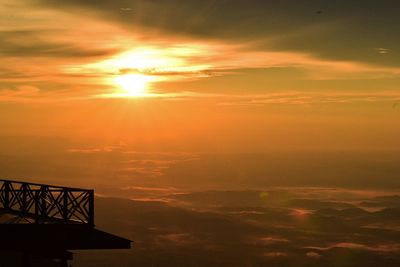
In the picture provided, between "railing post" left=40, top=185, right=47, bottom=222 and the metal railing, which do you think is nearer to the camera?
the metal railing

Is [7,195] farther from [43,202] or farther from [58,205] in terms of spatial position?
[58,205]

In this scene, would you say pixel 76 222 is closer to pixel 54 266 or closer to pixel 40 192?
pixel 40 192

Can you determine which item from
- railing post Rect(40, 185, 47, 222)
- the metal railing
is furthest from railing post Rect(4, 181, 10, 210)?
railing post Rect(40, 185, 47, 222)

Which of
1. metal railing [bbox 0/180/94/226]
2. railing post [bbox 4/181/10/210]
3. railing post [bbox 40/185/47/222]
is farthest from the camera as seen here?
railing post [bbox 4/181/10/210]

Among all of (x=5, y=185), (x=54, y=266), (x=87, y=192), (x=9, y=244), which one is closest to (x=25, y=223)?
(x=9, y=244)

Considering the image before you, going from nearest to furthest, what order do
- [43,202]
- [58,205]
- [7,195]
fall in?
[43,202]
[58,205]
[7,195]

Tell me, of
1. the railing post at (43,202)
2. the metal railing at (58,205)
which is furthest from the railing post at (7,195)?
the railing post at (43,202)

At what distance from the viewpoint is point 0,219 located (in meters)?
22.3

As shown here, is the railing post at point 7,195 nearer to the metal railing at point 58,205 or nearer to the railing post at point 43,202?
the metal railing at point 58,205

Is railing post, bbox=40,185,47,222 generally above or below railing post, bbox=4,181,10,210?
below

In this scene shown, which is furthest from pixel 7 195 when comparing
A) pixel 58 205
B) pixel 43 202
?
pixel 58 205

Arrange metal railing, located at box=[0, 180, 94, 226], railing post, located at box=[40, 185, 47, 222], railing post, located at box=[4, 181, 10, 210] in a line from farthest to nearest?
railing post, located at box=[4, 181, 10, 210], railing post, located at box=[40, 185, 47, 222], metal railing, located at box=[0, 180, 94, 226]

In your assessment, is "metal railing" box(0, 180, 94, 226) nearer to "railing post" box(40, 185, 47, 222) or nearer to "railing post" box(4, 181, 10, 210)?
"railing post" box(40, 185, 47, 222)

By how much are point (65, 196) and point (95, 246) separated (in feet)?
8.99
